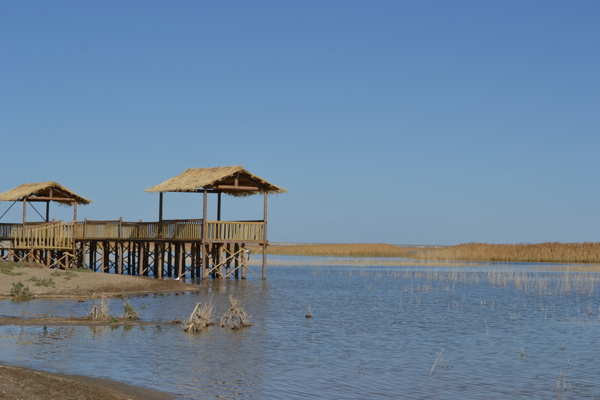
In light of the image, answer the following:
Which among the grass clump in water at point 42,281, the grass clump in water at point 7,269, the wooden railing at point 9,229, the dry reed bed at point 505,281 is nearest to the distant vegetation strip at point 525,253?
the dry reed bed at point 505,281

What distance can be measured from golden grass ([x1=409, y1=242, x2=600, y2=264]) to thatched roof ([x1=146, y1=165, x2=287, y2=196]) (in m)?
33.1

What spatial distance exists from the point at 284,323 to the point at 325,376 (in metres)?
7.10

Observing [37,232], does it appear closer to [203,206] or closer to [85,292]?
[203,206]

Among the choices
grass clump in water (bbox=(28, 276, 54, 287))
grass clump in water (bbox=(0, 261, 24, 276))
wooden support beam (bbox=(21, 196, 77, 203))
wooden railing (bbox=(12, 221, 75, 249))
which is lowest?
grass clump in water (bbox=(28, 276, 54, 287))

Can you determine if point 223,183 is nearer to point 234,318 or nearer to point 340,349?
point 234,318

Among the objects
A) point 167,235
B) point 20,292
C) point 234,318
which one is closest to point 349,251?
point 167,235

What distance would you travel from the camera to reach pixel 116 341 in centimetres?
1625

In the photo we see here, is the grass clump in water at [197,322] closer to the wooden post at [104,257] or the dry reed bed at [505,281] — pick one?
the dry reed bed at [505,281]

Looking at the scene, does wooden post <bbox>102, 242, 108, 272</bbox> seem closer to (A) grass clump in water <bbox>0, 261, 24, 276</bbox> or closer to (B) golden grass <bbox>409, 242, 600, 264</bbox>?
(A) grass clump in water <bbox>0, 261, 24, 276</bbox>

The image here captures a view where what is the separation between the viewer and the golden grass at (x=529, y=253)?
205 feet

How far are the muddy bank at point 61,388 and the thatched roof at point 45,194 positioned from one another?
31.5 meters

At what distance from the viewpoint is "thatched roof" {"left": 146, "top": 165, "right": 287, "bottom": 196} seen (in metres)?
35.6

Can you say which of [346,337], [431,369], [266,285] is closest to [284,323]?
[346,337]

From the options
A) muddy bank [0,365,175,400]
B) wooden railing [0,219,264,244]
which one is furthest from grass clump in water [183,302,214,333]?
wooden railing [0,219,264,244]
